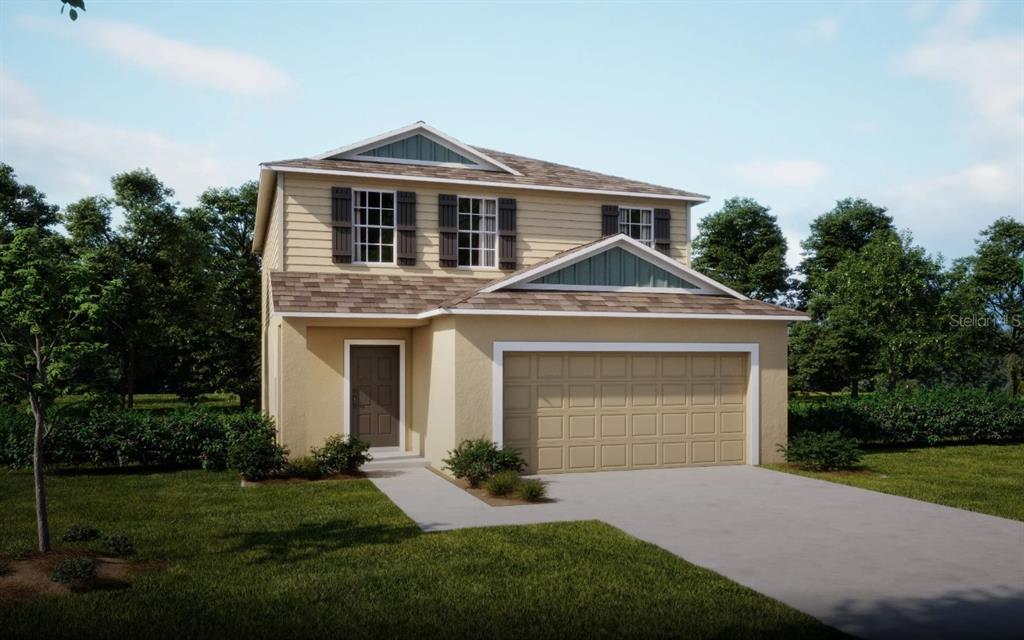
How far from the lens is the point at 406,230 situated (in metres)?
18.0

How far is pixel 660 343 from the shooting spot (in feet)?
52.1

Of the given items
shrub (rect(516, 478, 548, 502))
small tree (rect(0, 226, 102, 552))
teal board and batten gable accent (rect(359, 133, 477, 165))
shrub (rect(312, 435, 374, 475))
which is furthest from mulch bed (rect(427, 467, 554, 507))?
teal board and batten gable accent (rect(359, 133, 477, 165))

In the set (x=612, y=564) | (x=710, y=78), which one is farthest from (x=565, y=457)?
(x=710, y=78)

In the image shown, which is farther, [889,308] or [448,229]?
[889,308]

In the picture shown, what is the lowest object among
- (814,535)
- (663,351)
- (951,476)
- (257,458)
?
(951,476)

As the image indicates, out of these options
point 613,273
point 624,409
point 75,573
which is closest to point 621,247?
point 613,273

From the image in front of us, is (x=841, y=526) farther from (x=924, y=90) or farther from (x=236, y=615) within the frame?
(x=924, y=90)

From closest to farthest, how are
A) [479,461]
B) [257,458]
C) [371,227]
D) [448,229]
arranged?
[479,461] → [257,458] → [371,227] → [448,229]

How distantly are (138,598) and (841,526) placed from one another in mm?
8544

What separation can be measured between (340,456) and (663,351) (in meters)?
6.72

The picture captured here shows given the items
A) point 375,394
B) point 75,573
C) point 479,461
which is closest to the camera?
point 75,573

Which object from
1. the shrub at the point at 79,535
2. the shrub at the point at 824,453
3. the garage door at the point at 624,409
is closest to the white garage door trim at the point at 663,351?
the garage door at the point at 624,409

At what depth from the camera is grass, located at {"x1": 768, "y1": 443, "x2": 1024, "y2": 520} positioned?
12609 mm

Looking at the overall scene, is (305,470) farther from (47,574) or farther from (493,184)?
(493,184)
